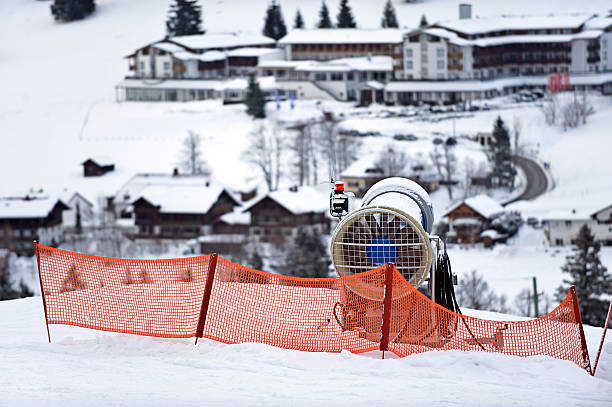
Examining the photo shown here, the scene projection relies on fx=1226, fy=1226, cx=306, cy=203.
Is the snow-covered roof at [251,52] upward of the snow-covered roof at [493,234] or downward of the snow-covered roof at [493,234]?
upward

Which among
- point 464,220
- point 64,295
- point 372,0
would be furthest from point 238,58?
point 64,295

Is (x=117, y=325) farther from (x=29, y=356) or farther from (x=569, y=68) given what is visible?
(x=569, y=68)

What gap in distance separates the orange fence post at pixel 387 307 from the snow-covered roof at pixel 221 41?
216 feet

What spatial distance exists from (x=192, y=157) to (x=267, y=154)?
343 cm

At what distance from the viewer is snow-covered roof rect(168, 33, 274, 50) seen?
7450cm

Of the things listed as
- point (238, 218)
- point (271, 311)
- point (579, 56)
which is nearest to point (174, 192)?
point (238, 218)

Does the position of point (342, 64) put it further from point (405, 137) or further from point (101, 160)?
point (101, 160)

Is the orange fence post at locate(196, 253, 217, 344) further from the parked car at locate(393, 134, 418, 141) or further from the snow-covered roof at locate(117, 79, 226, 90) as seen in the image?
the snow-covered roof at locate(117, 79, 226, 90)

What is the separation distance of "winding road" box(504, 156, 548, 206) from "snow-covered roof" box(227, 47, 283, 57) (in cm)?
2623

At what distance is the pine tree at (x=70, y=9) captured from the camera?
98438mm

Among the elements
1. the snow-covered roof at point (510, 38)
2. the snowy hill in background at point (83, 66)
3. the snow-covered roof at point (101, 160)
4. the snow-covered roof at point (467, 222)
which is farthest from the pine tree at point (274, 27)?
the snow-covered roof at point (467, 222)

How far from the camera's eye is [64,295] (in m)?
9.98

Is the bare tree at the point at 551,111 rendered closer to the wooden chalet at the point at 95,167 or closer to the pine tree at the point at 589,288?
the wooden chalet at the point at 95,167

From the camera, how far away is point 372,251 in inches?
378
